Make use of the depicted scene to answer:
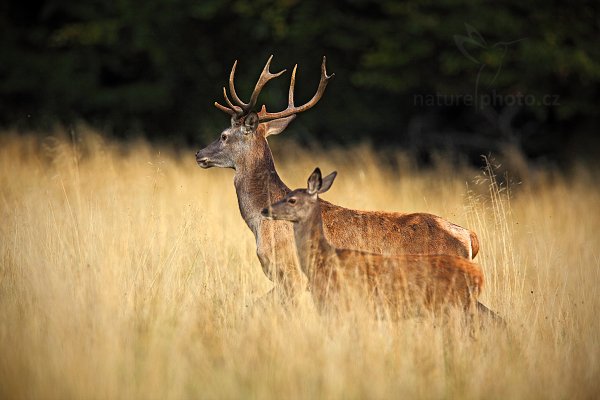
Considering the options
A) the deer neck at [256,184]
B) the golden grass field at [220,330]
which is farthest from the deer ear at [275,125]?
the golden grass field at [220,330]

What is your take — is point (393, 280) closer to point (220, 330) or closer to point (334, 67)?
point (220, 330)

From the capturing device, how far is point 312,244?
20.5ft

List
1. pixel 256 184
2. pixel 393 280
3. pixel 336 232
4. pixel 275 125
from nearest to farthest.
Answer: pixel 393 280
pixel 336 232
pixel 256 184
pixel 275 125

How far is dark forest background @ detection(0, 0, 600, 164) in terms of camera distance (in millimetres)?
15992

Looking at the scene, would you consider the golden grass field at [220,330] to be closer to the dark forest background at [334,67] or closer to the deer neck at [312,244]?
the deer neck at [312,244]

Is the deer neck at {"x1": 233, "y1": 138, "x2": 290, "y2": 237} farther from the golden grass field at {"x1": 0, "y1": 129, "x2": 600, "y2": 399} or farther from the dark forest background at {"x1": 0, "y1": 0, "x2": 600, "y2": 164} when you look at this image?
the dark forest background at {"x1": 0, "y1": 0, "x2": 600, "y2": 164}

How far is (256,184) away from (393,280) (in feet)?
6.82

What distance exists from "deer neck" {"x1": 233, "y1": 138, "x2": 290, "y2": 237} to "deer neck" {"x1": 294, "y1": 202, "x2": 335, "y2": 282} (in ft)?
3.51

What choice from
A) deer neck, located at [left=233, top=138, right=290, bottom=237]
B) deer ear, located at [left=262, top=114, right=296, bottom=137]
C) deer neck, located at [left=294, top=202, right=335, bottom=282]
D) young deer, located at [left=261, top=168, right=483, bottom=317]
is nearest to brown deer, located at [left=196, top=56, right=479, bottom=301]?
deer neck, located at [left=233, top=138, right=290, bottom=237]

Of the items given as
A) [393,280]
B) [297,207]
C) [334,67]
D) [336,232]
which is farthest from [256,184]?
[334,67]

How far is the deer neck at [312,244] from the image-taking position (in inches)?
241

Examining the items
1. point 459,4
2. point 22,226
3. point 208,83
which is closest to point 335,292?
point 22,226

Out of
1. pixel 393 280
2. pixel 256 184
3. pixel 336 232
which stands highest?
pixel 256 184

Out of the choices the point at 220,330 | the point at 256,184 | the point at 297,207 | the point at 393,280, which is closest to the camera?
the point at 220,330
